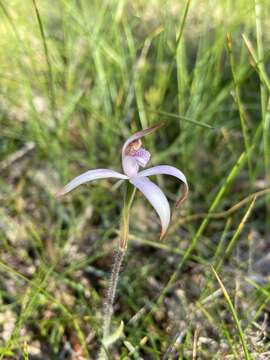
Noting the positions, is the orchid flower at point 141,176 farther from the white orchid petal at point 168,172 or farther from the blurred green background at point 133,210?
the blurred green background at point 133,210

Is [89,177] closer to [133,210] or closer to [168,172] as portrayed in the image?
[168,172]

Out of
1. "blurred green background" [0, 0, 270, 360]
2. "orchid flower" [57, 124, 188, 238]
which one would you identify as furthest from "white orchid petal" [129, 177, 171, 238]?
"blurred green background" [0, 0, 270, 360]

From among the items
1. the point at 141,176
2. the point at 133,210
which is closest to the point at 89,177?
the point at 141,176

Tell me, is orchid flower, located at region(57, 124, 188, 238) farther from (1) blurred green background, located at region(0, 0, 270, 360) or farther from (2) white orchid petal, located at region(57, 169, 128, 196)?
(1) blurred green background, located at region(0, 0, 270, 360)

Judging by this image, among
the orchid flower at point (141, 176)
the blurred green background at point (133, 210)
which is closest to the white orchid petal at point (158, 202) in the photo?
the orchid flower at point (141, 176)

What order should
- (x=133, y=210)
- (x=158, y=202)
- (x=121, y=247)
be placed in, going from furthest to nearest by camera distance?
1. (x=133, y=210)
2. (x=121, y=247)
3. (x=158, y=202)
